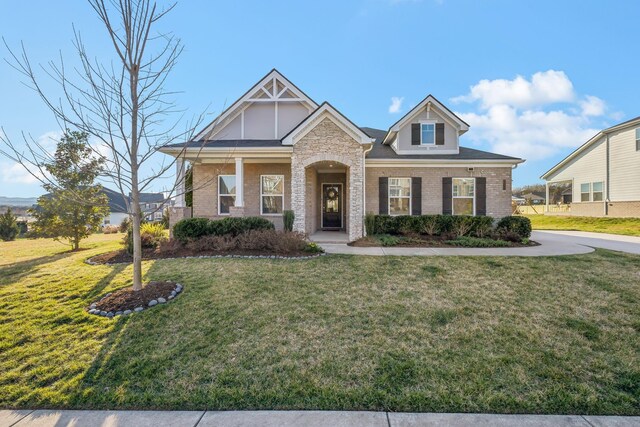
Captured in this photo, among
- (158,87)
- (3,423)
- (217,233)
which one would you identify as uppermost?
(158,87)

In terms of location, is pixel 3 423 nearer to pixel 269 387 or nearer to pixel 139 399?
pixel 139 399

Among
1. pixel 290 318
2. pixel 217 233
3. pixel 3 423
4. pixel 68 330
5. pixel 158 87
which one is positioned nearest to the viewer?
pixel 3 423

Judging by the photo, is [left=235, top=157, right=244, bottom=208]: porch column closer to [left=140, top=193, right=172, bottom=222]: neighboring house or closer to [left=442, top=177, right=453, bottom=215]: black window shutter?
[left=140, top=193, right=172, bottom=222]: neighboring house

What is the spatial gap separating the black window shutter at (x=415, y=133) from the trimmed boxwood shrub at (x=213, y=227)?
846 centimetres

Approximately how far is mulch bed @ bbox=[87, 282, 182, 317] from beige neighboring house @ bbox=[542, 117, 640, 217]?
93.2 ft

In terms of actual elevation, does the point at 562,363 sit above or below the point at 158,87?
below

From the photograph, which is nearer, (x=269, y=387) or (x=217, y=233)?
(x=269, y=387)

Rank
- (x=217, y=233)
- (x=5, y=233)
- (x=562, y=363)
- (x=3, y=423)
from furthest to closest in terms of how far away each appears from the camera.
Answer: (x=5, y=233) → (x=217, y=233) → (x=562, y=363) → (x=3, y=423)

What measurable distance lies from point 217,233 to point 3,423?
7519 millimetres

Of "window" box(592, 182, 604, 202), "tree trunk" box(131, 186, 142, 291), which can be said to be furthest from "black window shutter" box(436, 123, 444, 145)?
"window" box(592, 182, 604, 202)

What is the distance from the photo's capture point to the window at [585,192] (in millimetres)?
23594

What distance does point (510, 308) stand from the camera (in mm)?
4949

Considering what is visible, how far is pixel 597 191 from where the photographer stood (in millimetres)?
22875

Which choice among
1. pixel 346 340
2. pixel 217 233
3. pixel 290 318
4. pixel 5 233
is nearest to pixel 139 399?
pixel 290 318
